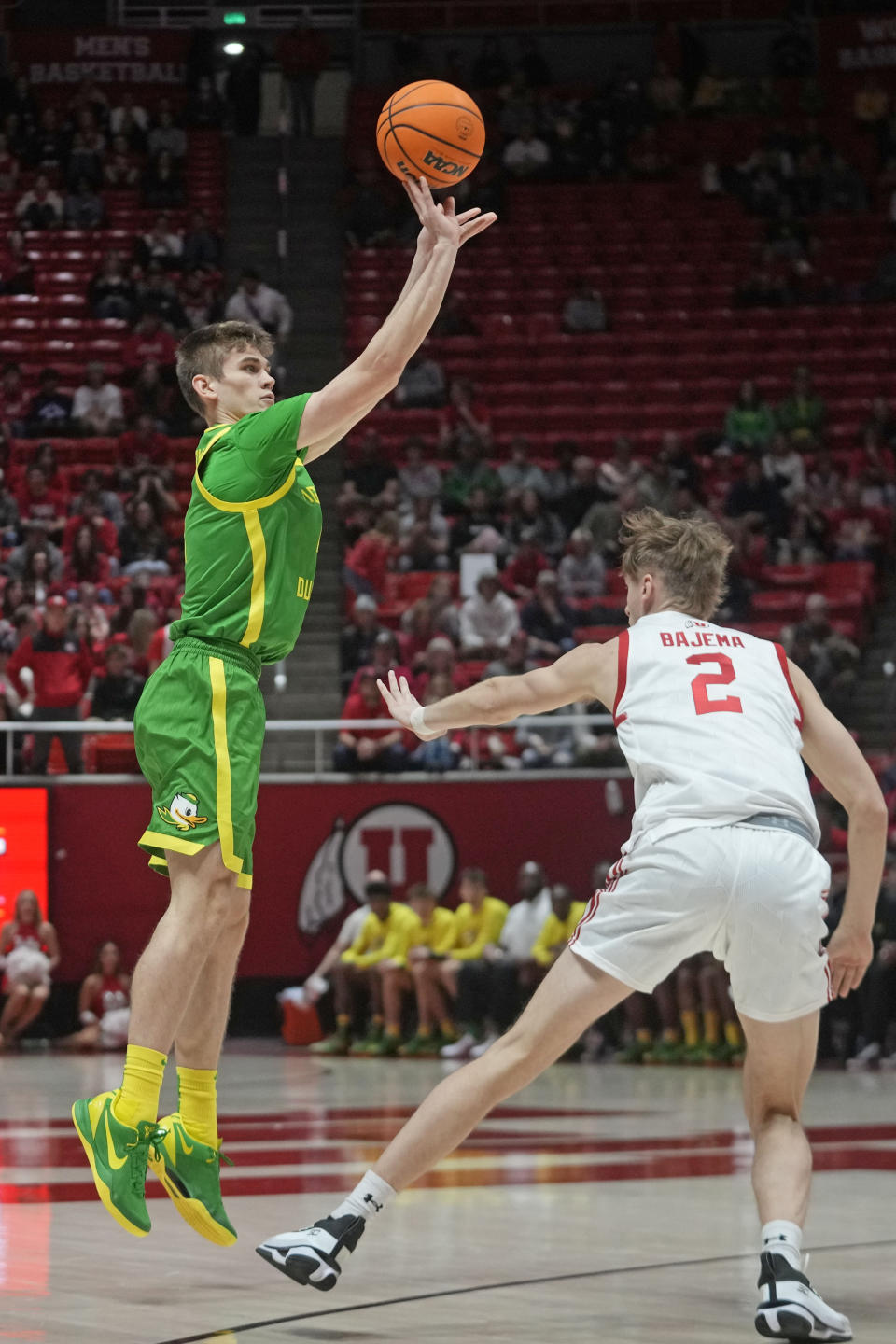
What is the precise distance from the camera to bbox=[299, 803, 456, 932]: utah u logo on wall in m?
16.0

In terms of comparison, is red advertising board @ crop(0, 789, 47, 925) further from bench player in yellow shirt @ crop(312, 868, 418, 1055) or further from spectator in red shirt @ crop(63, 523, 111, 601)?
bench player in yellow shirt @ crop(312, 868, 418, 1055)

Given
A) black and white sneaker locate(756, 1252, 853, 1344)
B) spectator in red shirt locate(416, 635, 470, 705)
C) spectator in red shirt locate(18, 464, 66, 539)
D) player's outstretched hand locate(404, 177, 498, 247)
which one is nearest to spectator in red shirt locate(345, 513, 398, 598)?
spectator in red shirt locate(416, 635, 470, 705)

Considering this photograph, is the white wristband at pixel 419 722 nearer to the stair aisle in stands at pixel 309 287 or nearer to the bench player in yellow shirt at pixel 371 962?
the bench player in yellow shirt at pixel 371 962

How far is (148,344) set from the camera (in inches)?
818

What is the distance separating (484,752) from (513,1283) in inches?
444

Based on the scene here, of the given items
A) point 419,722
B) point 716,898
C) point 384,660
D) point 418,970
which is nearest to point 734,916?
point 716,898

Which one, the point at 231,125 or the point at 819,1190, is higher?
the point at 231,125

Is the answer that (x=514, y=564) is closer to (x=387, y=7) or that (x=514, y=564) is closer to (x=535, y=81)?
(x=535, y=81)

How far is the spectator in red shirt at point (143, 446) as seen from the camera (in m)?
19.2

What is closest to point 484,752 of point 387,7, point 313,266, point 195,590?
point 313,266

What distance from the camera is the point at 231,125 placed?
958 inches

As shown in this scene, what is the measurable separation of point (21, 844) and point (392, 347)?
11.5m

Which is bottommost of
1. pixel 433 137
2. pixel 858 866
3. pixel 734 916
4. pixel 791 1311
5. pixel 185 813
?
pixel 791 1311

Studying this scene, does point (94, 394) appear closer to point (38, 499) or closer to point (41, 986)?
point (38, 499)
